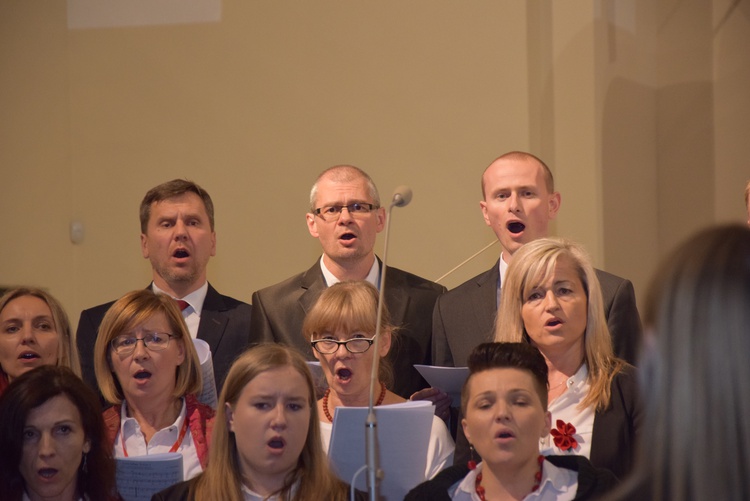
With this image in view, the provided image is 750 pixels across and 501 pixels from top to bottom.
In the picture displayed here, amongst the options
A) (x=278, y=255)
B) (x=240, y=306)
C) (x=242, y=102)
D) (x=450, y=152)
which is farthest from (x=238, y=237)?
(x=240, y=306)

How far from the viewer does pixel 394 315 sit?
406 cm

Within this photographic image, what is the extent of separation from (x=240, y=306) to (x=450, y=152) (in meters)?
1.82

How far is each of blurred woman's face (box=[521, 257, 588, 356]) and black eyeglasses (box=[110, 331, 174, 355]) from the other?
1.11 m

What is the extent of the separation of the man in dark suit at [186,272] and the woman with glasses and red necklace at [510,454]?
1.60 meters

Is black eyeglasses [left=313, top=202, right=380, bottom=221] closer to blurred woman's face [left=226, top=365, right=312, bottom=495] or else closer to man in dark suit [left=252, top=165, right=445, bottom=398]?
man in dark suit [left=252, top=165, right=445, bottom=398]

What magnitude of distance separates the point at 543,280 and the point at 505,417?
0.62 metres

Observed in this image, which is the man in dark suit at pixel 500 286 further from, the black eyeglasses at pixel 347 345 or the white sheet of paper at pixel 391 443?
the white sheet of paper at pixel 391 443

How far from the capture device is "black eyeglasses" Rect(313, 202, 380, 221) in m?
4.22

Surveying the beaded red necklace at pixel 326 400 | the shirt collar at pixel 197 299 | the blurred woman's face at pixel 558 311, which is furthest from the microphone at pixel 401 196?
the shirt collar at pixel 197 299

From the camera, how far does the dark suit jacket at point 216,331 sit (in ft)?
13.5

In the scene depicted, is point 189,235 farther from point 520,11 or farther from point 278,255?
point 520,11

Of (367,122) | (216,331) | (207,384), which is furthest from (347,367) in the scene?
(367,122)

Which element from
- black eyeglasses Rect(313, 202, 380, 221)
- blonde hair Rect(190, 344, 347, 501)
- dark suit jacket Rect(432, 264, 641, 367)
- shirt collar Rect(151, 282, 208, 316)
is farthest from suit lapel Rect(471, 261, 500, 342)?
shirt collar Rect(151, 282, 208, 316)

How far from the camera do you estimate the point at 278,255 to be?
604 centimetres
